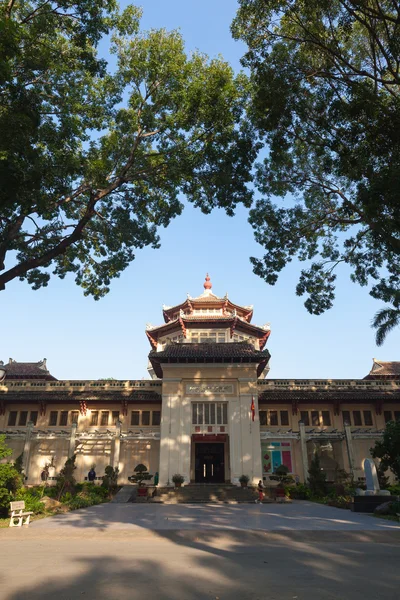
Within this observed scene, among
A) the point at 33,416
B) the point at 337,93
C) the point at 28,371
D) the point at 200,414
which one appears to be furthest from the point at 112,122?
the point at 28,371

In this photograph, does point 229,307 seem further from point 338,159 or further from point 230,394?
point 338,159

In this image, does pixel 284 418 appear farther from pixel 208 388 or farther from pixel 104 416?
pixel 104 416

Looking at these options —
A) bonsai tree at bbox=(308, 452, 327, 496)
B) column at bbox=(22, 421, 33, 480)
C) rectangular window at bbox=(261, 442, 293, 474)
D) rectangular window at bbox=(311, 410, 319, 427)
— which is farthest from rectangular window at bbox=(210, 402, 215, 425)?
column at bbox=(22, 421, 33, 480)

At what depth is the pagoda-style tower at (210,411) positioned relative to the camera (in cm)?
2344

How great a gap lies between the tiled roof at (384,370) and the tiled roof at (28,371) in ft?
95.4

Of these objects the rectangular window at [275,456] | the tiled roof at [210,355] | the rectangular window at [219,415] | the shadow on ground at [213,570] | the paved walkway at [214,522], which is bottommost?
the paved walkway at [214,522]

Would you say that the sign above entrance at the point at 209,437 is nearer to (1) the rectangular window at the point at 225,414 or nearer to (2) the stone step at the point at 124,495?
(1) the rectangular window at the point at 225,414

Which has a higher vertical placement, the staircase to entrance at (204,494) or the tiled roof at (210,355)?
the tiled roof at (210,355)

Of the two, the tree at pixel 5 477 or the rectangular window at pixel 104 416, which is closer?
the tree at pixel 5 477

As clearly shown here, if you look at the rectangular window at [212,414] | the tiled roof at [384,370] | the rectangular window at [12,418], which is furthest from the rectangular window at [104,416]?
the tiled roof at [384,370]

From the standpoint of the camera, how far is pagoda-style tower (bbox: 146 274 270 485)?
23438mm

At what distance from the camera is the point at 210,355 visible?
24766mm

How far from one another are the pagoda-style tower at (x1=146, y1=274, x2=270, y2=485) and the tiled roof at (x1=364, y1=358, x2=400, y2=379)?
13.3 meters

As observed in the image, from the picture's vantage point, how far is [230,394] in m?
24.9
